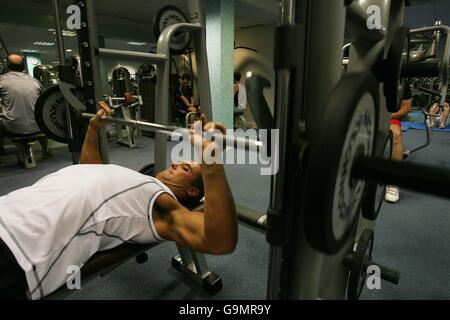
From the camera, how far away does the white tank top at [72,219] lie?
35.1 inches

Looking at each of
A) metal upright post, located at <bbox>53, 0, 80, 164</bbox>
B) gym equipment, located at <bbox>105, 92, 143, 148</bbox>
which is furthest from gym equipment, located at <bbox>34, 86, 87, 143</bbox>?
gym equipment, located at <bbox>105, 92, 143, 148</bbox>

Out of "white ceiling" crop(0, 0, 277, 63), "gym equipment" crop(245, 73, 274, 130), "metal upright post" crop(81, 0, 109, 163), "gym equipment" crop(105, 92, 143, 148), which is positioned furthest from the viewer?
"white ceiling" crop(0, 0, 277, 63)

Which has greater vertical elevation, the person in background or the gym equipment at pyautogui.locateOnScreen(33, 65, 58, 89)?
the gym equipment at pyautogui.locateOnScreen(33, 65, 58, 89)

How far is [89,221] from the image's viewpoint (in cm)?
99

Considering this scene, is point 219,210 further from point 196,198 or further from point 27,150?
point 27,150

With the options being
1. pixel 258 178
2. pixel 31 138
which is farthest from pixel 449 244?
pixel 31 138

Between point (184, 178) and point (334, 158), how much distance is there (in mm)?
889

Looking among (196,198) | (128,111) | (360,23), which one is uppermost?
(360,23)

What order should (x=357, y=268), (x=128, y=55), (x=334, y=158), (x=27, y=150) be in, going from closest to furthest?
(x=334, y=158) < (x=357, y=268) < (x=128, y=55) < (x=27, y=150)

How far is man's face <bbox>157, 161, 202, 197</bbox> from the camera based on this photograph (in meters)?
1.26

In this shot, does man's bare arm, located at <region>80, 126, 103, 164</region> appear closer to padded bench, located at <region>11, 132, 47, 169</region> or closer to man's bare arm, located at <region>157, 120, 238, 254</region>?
man's bare arm, located at <region>157, 120, 238, 254</region>

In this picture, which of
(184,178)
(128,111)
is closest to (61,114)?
(184,178)

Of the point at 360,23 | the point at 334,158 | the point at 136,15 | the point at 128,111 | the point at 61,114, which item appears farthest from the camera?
the point at 136,15
